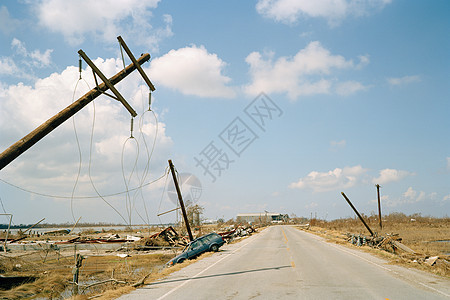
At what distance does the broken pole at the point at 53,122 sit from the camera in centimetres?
981

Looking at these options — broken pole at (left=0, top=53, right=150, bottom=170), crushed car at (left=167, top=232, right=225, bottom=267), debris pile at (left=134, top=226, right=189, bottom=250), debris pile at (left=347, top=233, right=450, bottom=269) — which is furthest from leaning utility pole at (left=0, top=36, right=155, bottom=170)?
debris pile at (left=134, top=226, right=189, bottom=250)

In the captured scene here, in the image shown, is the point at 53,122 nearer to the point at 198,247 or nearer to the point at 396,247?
the point at 198,247

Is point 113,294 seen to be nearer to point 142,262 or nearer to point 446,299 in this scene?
point 446,299

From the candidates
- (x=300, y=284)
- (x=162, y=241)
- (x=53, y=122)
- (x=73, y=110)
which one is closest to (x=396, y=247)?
(x=300, y=284)

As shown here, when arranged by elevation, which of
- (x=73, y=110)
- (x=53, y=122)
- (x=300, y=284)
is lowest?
(x=300, y=284)

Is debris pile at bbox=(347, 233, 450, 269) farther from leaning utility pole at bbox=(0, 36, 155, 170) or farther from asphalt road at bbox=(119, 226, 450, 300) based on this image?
leaning utility pole at bbox=(0, 36, 155, 170)

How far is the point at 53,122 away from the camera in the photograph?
10664mm

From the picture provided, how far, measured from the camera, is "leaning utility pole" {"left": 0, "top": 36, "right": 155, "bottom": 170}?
32.4 feet

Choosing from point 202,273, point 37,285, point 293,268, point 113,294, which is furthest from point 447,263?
point 37,285

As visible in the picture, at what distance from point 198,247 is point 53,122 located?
15314 millimetres

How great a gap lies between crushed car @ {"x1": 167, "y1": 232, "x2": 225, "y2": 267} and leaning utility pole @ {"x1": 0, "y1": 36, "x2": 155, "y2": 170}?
37.6 ft

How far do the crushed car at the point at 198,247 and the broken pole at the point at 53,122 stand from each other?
12.2 m

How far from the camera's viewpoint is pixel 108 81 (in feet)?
37.8

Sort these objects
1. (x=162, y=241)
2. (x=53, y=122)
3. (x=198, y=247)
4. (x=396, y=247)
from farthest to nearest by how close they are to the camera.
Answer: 1. (x=162, y=241)
2. (x=396, y=247)
3. (x=198, y=247)
4. (x=53, y=122)
